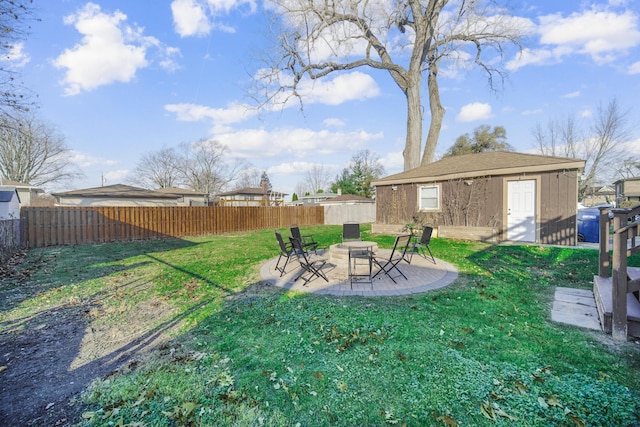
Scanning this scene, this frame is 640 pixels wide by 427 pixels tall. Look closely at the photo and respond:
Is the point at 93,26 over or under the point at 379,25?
under

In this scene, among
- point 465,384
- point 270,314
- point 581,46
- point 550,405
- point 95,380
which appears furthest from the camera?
point 581,46

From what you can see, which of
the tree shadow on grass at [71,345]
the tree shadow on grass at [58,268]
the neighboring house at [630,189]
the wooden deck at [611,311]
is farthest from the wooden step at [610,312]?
the neighboring house at [630,189]

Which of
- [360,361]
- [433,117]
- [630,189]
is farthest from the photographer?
[630,189]

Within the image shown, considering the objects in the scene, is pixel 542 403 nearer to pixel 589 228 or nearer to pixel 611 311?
pixel 611 311

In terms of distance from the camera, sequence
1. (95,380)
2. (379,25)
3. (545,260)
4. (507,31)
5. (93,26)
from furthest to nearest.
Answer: (379,25) < (507,31) < (93,26) < (545,260) < (95,380)

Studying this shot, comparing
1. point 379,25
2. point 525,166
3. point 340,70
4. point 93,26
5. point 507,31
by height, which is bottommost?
point 525,166

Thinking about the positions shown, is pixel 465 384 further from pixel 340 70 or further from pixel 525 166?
pixel 340 70

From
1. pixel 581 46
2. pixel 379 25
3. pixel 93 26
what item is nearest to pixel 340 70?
pixel 379 25

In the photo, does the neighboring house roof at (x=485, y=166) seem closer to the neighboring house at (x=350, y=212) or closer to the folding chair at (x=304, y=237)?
the folding chair at (x=304, y=237)

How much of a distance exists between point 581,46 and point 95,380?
742 inches

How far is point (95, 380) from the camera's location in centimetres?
261

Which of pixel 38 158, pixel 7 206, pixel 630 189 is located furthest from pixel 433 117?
pixel 38 158

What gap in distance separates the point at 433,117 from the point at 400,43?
516cm

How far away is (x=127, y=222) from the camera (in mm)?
13445
